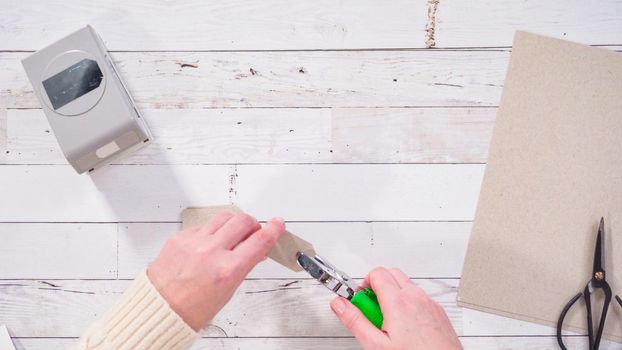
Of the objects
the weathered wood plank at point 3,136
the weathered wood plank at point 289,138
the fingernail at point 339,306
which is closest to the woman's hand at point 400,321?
the fingernail at point 339,306

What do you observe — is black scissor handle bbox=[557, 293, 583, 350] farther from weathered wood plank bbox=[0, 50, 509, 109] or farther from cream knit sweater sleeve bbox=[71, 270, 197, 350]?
cream knit sweater sleeve bbox=[71, 270, 197, 350]

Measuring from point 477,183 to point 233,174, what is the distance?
389mm

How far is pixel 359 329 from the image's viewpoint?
0.62 meters

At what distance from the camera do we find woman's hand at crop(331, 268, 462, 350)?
24.1 inches

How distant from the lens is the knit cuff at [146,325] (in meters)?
0.60

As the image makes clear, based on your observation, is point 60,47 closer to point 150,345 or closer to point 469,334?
point 150,345

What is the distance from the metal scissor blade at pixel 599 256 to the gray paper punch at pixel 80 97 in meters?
0.71

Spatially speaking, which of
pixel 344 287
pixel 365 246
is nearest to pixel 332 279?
→ pixel 344 287

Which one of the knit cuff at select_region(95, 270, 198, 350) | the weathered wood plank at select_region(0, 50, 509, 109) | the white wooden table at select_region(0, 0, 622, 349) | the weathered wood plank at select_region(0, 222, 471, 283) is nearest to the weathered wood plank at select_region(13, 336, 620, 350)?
the white wooden table at select_region(0, 0, 622, 349)

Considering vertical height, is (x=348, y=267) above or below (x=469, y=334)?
above

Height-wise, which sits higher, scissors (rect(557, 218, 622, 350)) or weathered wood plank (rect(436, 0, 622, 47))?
weathered wood plank (rect(436, 0, 622, 47))

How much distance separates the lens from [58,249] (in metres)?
0.82

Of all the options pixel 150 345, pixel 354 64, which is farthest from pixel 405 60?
pixel 150 345

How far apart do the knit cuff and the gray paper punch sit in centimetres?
24
